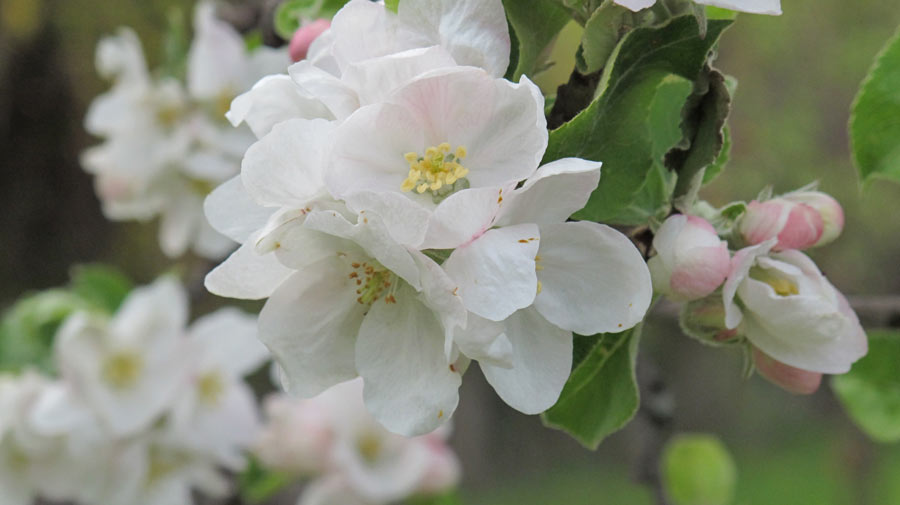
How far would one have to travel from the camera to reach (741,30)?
4035 mm

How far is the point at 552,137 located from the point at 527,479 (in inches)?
228

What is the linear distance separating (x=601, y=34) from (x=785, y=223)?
140 millimetres

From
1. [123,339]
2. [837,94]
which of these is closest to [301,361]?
[123,339]

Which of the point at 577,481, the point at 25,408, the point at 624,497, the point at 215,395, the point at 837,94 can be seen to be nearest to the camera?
the point at 25,408

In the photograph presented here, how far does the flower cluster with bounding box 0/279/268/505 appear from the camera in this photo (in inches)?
44.2

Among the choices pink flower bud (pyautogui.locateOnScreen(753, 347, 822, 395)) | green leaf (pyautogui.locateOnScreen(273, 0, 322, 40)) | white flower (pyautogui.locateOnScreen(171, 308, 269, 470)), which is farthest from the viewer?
white flower (pyautogui.locateOnScreen(171, 308, 269, 470))

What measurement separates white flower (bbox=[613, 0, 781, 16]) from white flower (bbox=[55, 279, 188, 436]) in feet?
2.97

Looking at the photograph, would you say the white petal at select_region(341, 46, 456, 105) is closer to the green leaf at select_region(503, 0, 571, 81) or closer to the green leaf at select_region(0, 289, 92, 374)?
the green leaf at select_region(503, 0, 571, 81)

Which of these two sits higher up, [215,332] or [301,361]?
[301,361]

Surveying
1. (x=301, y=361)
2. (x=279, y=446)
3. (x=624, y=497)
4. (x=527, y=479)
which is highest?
(x=301, y=361)

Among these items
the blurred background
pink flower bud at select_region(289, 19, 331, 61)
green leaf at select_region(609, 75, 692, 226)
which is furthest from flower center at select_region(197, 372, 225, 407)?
the blurred background

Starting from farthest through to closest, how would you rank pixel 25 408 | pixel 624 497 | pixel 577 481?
pixel 577 481, pixel 624 497, pixel 25 408

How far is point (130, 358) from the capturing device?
119 centimetres

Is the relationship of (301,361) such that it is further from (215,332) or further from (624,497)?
(624,497)
